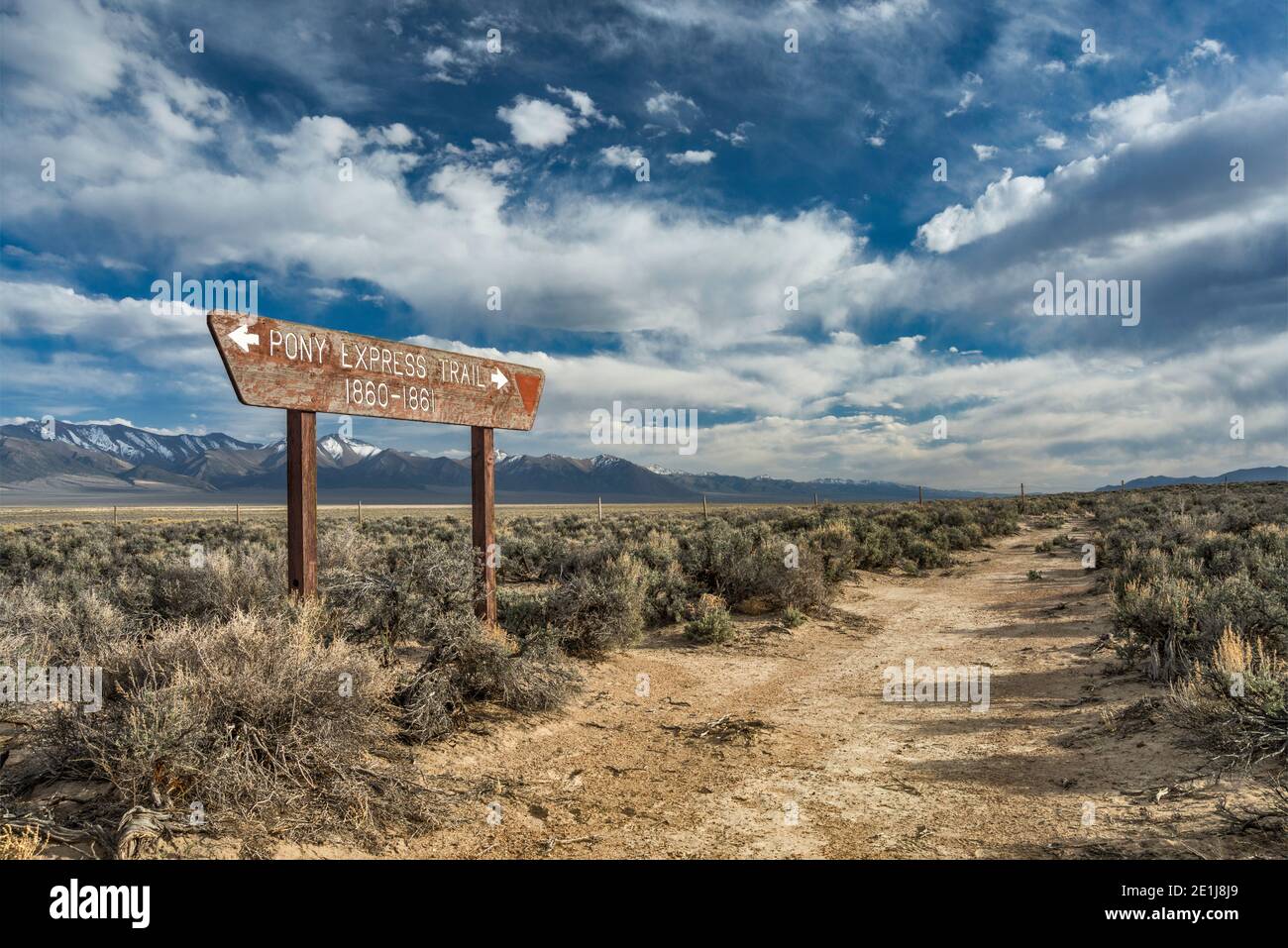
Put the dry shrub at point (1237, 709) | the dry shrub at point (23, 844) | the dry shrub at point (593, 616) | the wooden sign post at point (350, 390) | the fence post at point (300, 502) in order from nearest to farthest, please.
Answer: the dry shrub at point (23, 844) < the dry shrub at point (1237, 709) < the wooden sign post at point (350, 390) < the fence post at point (300, 502) < the dry shrub at point (593, 616)

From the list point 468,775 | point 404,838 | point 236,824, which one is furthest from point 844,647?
point 236,824

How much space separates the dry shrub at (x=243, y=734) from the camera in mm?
3461

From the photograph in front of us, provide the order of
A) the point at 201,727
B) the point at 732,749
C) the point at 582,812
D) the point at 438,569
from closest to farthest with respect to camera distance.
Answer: the point at 201,727
the point at 582,812
the point at 732,749
the point at 438,569

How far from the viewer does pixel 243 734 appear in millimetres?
3840

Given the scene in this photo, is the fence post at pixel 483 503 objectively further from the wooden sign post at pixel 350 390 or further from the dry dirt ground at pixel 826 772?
the dry dirt ground at pixel 826 772

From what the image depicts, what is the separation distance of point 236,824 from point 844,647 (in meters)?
7.97

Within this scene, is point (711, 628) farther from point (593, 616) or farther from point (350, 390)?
point (350, 390)

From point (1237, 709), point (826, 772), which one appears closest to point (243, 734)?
point (826, 772)

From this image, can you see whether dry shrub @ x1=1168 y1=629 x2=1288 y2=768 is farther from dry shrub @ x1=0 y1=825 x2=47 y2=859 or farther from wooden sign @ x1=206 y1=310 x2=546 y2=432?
wooden sign @ x1=206 y1=310 x2=546 y2=432

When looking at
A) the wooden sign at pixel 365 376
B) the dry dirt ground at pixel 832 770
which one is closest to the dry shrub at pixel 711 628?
the dry dirt ground at pixel 832 770

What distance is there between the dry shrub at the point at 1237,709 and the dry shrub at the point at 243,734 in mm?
5364
